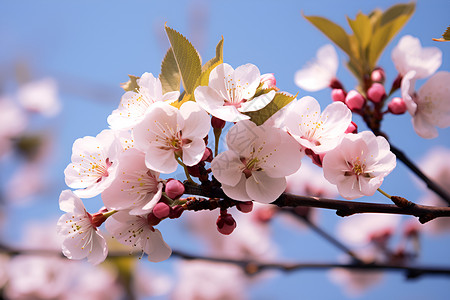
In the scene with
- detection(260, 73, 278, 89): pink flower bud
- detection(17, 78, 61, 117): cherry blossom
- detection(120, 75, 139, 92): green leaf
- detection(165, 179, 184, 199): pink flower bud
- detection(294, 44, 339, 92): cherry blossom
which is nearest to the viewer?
detection(165, 179, 184, 199): pink flower bud

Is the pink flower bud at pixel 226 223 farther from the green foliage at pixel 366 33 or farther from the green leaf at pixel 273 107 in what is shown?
the green foliage at pixel 366 33

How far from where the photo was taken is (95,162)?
91cm

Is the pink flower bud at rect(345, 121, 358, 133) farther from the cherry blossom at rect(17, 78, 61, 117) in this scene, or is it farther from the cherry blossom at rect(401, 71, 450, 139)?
the cherry blossom at rect(17, 78, 61, 117)

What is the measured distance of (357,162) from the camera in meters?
0.86

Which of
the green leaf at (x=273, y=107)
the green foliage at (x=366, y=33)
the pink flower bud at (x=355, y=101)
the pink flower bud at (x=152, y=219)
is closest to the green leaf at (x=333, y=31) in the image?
the green foliage at (x=366, y=33)

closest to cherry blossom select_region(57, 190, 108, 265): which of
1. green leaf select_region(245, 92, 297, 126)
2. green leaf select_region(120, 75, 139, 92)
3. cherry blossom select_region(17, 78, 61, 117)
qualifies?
green leaf select_region(120, 75, 139, 92)

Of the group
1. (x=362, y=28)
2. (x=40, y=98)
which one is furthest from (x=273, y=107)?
(x=40, y=98)

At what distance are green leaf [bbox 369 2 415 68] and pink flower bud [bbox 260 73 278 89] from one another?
577 mm

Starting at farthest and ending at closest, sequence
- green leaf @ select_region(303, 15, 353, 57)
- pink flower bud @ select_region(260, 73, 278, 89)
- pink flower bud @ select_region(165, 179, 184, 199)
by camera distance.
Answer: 1. green leaf @ select_region(303, 15, 353, 57)
2. pink flower bud @ select_region(260, 73, 278, 89)
3. pink flower bud @ select_region(165, 179, 184, 199)

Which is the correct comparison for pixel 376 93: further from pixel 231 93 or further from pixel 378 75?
pixel 231 93

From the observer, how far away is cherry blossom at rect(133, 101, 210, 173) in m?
0.78

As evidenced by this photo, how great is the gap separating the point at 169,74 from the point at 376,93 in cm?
66

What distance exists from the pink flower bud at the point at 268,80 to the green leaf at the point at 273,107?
0.23ft

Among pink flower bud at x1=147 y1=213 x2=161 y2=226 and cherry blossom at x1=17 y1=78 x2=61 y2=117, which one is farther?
cherry blossom at x1=17 y1=78 x2=61 y2=117
